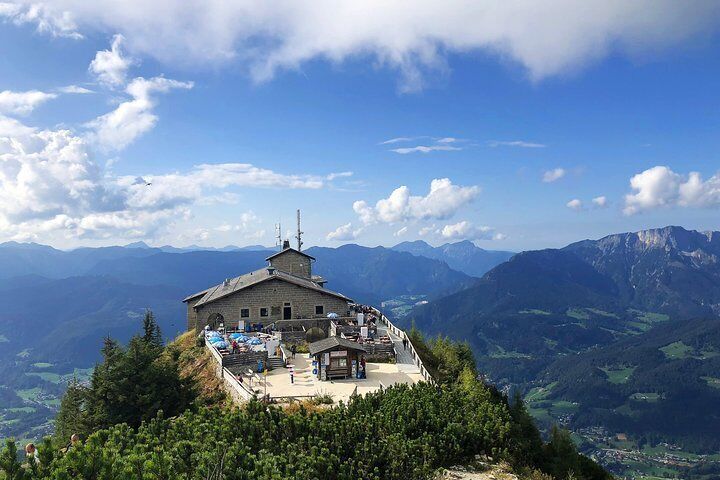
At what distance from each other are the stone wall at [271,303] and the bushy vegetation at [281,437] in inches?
693

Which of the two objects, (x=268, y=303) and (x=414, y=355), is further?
(x=268, y=303)

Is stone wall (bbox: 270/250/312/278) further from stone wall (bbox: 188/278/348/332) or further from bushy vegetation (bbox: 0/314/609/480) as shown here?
bushy vegetation (bbox: 0/314/609/480)

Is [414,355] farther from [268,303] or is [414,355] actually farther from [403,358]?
[268,303]

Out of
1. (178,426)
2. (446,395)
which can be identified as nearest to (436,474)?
(446,395)

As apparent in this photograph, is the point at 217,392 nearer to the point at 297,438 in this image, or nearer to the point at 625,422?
the point at 297,438

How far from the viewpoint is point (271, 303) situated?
45.4 meters

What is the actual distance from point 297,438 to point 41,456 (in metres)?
7.33

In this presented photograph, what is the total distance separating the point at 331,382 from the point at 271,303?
18847 millimetres

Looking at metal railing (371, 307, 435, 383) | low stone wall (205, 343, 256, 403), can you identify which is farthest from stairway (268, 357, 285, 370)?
metal railing (371, 307, 435, 383)

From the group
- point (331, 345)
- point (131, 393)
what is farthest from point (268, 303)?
point (131, 393)

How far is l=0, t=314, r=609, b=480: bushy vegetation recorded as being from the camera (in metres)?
11.4

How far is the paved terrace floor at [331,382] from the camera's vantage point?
1021 inches

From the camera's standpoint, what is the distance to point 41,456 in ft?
34.6

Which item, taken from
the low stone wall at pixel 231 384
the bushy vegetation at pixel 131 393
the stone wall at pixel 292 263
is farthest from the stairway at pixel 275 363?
the stone wall at pixel 292 263
